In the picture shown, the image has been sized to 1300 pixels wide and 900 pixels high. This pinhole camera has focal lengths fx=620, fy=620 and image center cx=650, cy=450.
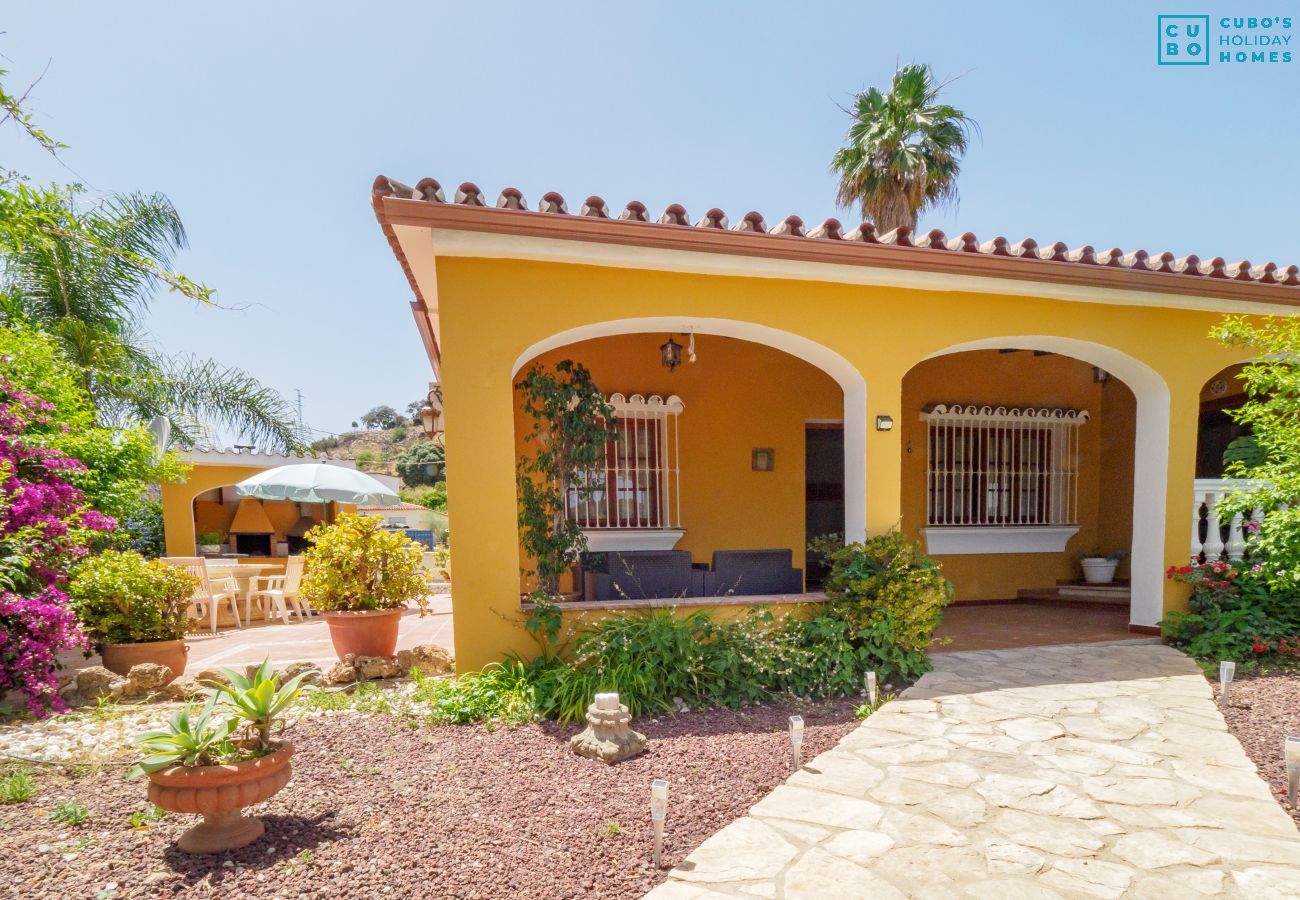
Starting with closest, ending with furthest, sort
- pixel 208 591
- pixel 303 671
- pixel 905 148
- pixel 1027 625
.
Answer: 1. pixel 303 671
2. pixel 1027 625
3. pixel 208 591
4. pixel 905 148

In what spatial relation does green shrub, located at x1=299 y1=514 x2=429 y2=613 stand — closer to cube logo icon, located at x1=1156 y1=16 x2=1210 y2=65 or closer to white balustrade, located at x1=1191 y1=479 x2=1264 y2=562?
white balustrade, located at x1=1191 y1=479 x2=1264 y2=562

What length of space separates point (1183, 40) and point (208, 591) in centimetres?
1248

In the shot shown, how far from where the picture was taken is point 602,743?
360 cm

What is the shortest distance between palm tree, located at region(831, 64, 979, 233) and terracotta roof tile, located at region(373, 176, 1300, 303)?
19.2 ft

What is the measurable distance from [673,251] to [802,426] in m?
3.71

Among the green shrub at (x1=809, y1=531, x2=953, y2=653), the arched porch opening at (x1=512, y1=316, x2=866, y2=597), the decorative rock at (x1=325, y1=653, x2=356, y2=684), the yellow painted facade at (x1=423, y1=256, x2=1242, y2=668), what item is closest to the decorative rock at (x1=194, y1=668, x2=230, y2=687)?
the decorative rock at (x1=325, y1=653, x2=356, y2=684)

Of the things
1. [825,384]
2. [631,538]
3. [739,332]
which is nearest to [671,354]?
[739,332]

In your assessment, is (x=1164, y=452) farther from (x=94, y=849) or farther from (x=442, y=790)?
(x=94, y=849)

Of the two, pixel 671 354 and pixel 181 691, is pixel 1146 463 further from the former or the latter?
pixel 181 691

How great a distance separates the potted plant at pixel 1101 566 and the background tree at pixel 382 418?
194 feet

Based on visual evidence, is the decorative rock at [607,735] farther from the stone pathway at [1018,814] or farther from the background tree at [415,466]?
the background tree at [415,466]

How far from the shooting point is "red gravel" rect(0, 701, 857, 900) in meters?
2.41

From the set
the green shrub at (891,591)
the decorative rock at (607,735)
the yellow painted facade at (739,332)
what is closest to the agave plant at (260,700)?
the decorative rock at (607,735)

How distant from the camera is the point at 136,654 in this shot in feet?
17.9
